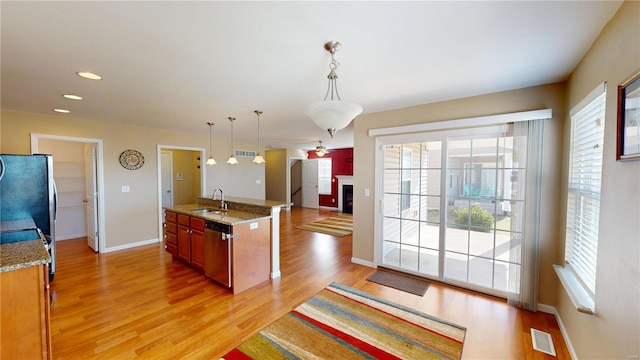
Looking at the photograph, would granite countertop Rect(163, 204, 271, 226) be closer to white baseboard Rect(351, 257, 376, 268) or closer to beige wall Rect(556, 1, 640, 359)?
white baseboard Rect(351, 257, 376, 268)

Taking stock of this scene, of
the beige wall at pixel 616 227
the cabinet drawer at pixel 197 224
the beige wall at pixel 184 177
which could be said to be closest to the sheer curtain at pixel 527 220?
the beige wall at pixel 616 227

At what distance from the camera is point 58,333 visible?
2.15 m

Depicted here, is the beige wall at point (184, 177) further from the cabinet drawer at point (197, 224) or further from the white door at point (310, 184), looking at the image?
the white door at point (310, 184)

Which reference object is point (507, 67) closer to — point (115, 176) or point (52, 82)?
point (52, 82)

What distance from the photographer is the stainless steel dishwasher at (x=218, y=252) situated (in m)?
2.91

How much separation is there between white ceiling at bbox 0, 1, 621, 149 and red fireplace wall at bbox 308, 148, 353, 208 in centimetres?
578

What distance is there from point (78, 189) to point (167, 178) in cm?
174

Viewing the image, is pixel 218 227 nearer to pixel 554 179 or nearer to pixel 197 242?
pixel 197 242

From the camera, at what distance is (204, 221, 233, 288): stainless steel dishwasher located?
2910 millimetres

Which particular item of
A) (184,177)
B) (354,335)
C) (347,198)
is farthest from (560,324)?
(184,177)

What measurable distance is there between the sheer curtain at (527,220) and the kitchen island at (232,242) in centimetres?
280

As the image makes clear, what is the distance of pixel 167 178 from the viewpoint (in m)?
6.63

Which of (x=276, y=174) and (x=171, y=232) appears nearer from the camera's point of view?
(x=171, y=232)

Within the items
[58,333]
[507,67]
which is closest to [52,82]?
[58,333]
